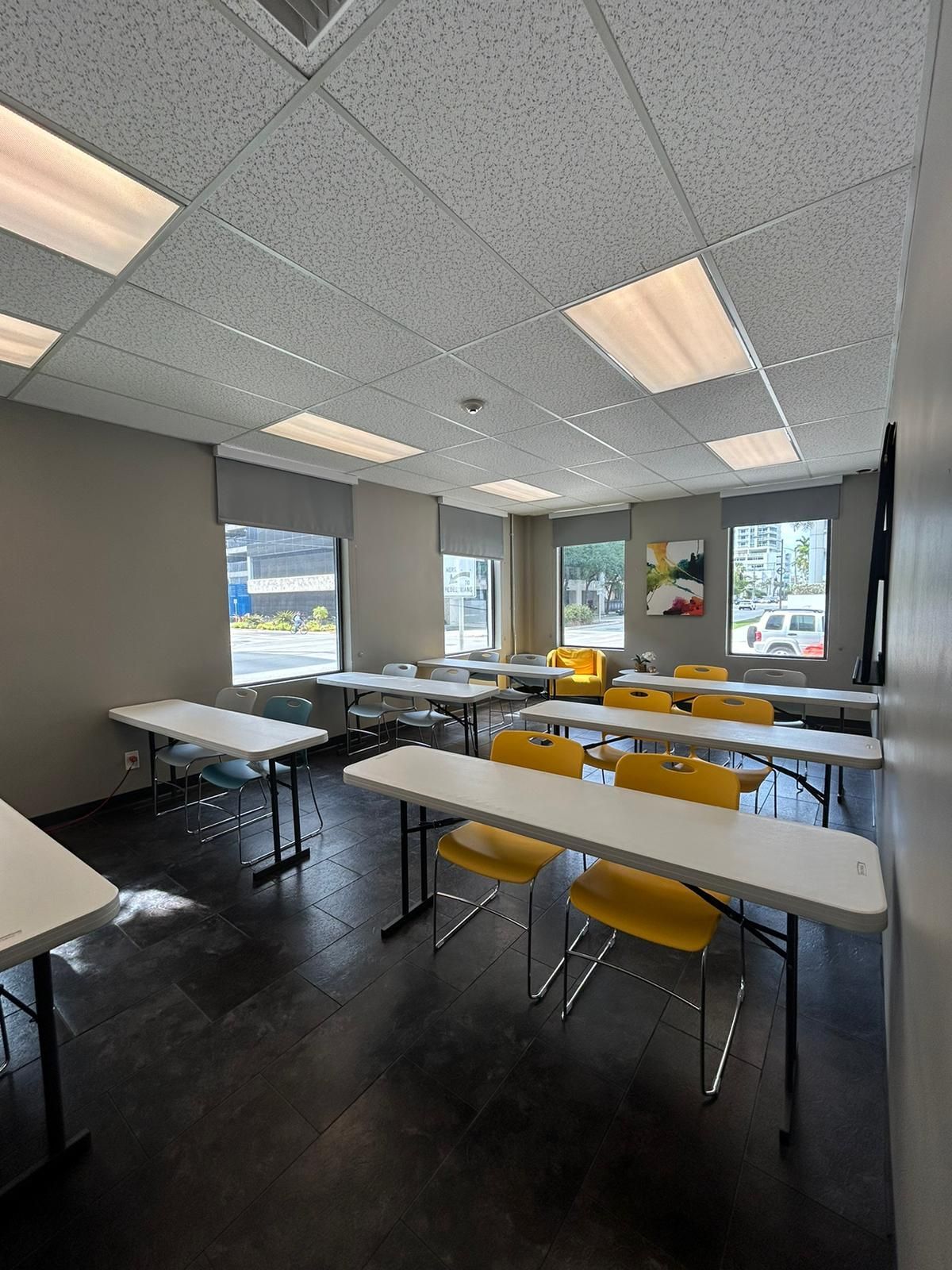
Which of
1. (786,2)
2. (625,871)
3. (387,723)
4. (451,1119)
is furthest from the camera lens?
(387,723)

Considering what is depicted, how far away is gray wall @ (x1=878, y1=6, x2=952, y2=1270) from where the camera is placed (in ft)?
2.54

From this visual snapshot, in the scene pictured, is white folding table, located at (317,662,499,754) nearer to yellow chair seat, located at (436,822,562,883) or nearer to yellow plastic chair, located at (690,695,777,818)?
yellow plastic chair, located at (690,695,777,818)

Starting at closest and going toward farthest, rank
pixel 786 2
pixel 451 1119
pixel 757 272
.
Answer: pixel 786 2 → pixel 451 1119 → pixel 757 272

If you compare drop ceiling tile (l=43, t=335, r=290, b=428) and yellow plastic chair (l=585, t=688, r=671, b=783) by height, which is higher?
drop ceiling tile (l=43, t=335, r=290, b=428)

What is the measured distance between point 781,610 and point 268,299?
19.4ft

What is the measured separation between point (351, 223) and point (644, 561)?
5.64 m

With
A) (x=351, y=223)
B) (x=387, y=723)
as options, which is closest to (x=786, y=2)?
(x=351, y=223)

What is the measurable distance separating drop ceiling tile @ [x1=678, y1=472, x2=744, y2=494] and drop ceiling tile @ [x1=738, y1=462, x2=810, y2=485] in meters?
0.10

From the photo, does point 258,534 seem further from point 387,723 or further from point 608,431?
point 608,431

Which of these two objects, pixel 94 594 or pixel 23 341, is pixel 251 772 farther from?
pixel 23 341

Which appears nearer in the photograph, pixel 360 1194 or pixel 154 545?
pixel 360 1194

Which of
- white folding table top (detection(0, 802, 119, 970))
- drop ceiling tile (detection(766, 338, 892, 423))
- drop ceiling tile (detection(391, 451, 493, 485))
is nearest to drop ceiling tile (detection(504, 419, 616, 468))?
drop ceiling tile (detection(391, 451, 493, 485))

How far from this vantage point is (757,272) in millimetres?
2064

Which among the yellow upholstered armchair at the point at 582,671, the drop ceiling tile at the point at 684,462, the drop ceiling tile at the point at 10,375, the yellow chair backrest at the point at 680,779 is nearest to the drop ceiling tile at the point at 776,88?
the yellow chair backrest at the point at 680,779
